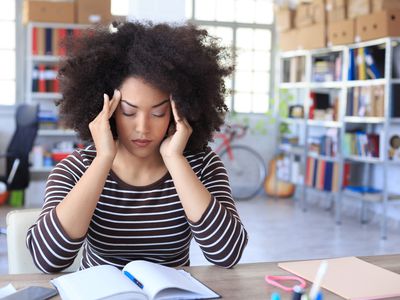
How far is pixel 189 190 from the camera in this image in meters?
1.39

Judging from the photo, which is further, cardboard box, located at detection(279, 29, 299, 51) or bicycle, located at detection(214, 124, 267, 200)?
bicycle, located at detection(214, 124, 267, 200)

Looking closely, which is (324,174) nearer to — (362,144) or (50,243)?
(362,144)

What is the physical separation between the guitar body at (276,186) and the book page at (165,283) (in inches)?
210

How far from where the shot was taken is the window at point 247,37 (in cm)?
660

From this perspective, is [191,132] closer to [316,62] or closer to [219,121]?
[219,121]

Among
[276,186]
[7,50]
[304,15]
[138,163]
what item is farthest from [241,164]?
[138,163]

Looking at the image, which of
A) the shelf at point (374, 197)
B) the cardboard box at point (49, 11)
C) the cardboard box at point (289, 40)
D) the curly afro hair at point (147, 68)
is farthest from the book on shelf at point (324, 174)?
the curly afro hair at point (147, 68)

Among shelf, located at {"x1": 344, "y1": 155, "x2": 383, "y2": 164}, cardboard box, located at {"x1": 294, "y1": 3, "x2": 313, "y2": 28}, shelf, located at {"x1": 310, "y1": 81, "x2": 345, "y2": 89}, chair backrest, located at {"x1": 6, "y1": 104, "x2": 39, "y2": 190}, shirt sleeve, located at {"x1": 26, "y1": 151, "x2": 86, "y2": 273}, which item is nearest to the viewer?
shirt sleeve, located at {"x1": 26, "y1": 151, "x2": 86, "y2": 273}

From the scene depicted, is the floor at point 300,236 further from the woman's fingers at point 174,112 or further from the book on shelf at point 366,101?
the woman's fingers at point 174,112

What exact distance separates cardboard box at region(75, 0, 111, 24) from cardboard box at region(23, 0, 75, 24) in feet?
0.22

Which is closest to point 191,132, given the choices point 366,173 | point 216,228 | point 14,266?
point 216,228

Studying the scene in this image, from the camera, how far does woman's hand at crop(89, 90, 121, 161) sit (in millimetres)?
1395

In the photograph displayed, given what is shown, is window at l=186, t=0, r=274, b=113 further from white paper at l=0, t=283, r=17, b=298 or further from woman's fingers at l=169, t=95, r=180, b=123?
white paper at l=0, t=283, r=17, b=298

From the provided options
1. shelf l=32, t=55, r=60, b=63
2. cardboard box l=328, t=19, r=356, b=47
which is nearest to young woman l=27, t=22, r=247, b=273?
cardboard box l=328, t=19, r=356, b=47
